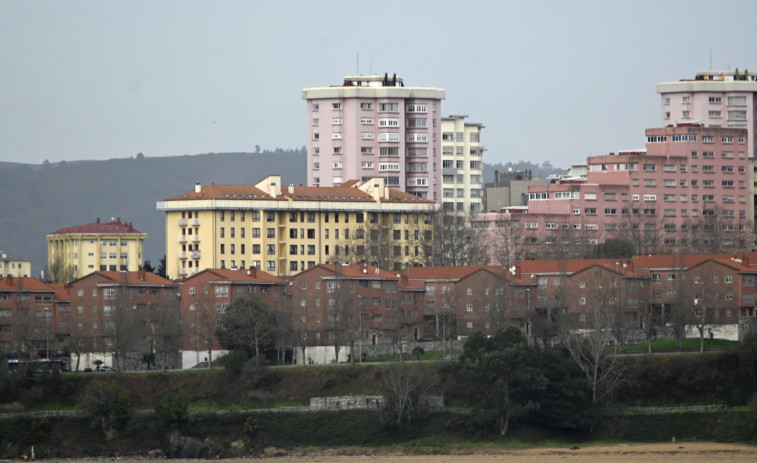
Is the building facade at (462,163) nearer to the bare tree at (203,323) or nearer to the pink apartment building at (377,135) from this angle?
the pink apartment building at (377,135)

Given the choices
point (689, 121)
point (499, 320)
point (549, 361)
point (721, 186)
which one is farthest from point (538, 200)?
point (549, 361)

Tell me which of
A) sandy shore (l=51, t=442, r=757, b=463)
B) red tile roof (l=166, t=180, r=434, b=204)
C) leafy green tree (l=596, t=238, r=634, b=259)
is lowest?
sandy shore (l=51, t=442, r=757, b=463)

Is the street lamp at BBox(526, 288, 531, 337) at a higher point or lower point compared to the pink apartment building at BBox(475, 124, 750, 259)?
lower

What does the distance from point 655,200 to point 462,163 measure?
27.3 metres

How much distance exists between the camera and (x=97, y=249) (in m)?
179

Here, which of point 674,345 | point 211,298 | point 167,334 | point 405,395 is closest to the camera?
point 405,395

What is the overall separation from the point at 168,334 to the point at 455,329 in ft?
68.8

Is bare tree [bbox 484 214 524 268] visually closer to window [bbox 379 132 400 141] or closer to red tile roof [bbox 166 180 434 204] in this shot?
red tile roof [bbox 166 180 434 204]

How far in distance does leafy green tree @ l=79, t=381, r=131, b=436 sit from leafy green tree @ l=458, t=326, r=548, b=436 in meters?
21.0

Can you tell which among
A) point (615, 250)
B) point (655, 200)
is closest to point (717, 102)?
point (655, 200)

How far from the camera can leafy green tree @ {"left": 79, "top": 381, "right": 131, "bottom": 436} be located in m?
95.9

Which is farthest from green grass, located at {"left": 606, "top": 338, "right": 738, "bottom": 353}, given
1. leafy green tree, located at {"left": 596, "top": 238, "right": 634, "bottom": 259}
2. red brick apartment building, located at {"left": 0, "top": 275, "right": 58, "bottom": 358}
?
red brick apartment building, located at {"left": 0, "top": 275, "right": 58, "bottom": 358}

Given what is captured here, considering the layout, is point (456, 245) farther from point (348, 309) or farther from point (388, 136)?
point (348, 309)

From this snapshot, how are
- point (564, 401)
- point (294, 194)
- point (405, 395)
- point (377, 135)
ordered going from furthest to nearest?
point (377, 135) < point (294, 194) < point (405, 395) < point (564, 401)
